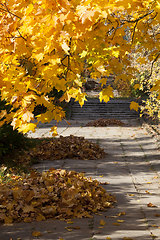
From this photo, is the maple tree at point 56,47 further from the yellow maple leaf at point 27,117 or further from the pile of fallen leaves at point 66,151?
the pile of fallen leaves at point 66,151

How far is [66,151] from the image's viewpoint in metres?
8.02

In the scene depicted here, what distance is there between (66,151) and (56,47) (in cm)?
524

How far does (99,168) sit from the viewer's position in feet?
22.8

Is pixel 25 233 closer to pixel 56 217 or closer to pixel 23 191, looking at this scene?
pixel 56 217

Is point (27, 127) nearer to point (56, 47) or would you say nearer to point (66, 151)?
point (56, 47)

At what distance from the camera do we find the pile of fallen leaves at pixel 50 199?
410 centimetres

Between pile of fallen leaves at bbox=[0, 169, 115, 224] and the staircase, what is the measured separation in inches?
493

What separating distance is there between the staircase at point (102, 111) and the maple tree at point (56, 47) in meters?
13.9

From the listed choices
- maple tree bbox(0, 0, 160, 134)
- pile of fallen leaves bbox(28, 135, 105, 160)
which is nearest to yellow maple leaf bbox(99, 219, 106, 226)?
maple tree bbox(0, 0, 160, 134)

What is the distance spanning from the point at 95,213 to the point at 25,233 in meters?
1.06

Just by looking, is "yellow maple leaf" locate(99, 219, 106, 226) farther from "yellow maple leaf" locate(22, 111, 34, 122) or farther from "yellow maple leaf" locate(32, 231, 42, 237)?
"yellow maple leaf" locate(22, 111, 34, 122)

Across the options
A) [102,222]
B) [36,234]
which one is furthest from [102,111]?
[36,234]

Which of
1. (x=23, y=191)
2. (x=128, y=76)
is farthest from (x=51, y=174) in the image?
(x=128, y=76)

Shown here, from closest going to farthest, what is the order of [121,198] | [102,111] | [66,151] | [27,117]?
[27,117], [121,198], [66,151], [102,111]
